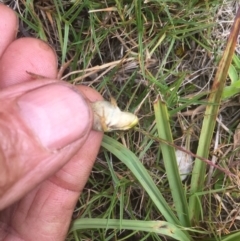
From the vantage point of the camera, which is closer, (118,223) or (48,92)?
(48,92)

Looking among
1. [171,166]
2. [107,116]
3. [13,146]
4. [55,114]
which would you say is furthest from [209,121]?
[13,146]

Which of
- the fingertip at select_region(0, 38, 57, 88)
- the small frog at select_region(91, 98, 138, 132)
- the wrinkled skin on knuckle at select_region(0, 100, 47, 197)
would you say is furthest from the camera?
the fingertip at select_region(0, 38, 57, 88)

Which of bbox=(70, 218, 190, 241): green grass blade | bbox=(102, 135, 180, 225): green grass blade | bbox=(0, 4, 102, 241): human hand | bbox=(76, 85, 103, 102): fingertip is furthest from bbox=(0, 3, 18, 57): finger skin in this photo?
bbox=(70, 218, 190, 241): green grass blade

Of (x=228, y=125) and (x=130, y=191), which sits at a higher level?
(x=228, y=125)

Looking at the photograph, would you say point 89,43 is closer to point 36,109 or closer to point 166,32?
point 166,32

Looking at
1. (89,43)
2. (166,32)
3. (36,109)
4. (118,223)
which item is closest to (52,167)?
(36,109)

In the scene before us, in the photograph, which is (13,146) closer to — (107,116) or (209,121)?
(107,116)

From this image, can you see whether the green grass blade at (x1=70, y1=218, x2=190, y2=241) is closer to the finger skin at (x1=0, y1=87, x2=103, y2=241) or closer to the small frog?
the finger skin at (x1=0, y1=87, x2=103, y2=241)
